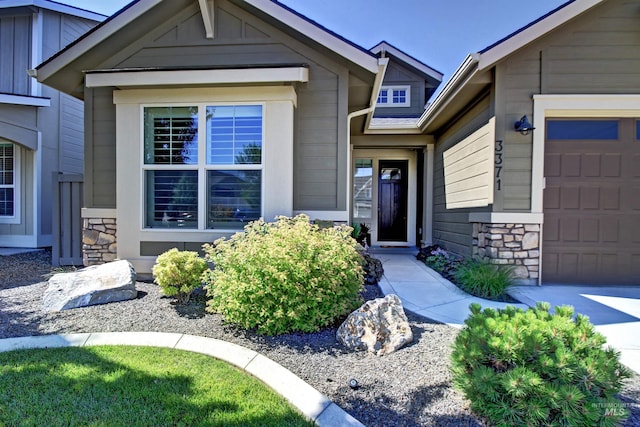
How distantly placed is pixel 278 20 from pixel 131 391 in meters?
5.05

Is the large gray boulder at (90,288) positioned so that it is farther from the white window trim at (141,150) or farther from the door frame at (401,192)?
the door frame at (401,192)

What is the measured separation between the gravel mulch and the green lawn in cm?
40

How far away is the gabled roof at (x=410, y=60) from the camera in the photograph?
10680 millimetres

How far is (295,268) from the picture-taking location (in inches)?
126

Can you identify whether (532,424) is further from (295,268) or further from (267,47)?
(267,47)

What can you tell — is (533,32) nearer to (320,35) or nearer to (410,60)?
(320,35)

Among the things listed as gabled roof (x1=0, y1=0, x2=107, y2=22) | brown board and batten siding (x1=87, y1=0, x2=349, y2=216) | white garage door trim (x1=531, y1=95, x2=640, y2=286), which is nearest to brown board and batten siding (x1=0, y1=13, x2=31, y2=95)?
gabled roof (x1=0, y1=0, x2=107, y2=22)

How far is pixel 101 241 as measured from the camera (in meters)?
5.66

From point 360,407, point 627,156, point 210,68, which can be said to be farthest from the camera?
point 627,156

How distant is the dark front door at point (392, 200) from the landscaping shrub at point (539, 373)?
24.8ft

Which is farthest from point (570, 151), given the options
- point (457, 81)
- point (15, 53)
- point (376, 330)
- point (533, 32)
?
point (15, 53)

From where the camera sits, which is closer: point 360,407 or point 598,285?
point 360,407

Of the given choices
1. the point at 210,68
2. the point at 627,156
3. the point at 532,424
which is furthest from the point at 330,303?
Answer: the point at 627,156

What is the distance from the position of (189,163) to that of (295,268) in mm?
3000
